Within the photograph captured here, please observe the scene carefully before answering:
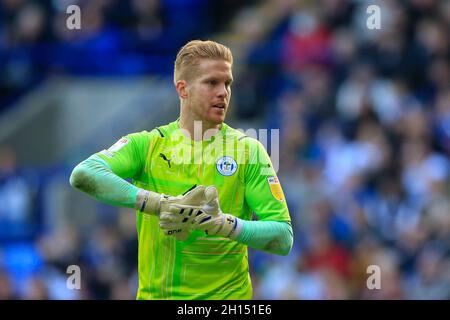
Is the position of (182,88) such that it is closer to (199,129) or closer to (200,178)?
(199,129)

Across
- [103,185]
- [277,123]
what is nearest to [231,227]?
[103,185]

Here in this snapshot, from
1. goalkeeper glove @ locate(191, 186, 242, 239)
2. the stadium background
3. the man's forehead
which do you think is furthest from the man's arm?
the stadium background

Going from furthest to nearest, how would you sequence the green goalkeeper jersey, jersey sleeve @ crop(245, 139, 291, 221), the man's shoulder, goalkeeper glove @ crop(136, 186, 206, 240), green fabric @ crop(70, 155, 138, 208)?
1. the man's shoulder
2. the green goalkeeper jersey
3. jersey sleeve @ crop(245, 139, 291, 221)
4. green fabric @ crop(70, 155, 138, 208)
5. goalkeeper glove @ crop(136, 186, 206, 240)

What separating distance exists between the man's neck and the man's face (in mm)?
60

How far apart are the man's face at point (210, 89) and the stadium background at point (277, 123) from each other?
5.10m

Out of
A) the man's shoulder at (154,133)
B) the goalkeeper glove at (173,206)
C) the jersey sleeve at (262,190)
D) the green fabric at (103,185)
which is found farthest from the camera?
the man's shoulder at (154,133)

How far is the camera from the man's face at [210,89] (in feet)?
22.5

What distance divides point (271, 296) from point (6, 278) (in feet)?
11.8

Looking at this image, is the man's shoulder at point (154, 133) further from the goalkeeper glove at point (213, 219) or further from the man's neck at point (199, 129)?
the goalkeeper glove at point (213, 219)

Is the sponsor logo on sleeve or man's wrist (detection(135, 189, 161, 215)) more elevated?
the sponsor logo on sleeve

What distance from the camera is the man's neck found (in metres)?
7.00

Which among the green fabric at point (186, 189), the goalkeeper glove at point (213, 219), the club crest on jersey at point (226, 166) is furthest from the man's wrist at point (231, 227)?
the club crest on jersey at point (226, 166)

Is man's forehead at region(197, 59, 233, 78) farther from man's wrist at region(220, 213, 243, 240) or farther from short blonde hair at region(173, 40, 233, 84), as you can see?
man's wrist at region(220, 213, 243, 240)
